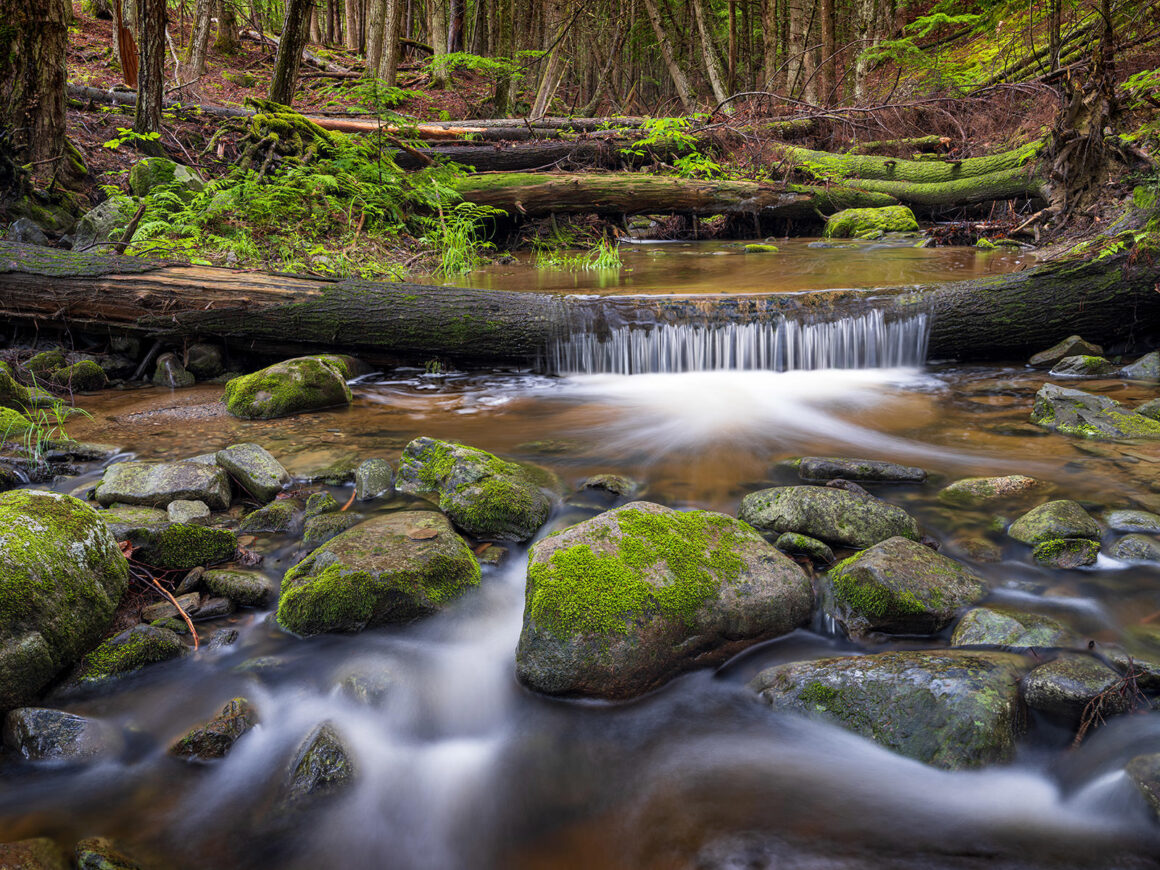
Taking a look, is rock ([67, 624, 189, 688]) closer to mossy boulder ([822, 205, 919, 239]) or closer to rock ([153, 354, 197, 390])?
rock ([153, 354, 197, 390])

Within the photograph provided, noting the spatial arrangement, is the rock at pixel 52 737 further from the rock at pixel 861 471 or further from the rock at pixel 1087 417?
the rock at pixel 1087 417

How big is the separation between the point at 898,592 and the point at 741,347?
4.67m

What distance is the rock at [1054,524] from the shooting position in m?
3.63

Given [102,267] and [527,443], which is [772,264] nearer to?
[527,443]

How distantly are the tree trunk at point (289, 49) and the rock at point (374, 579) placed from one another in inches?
403

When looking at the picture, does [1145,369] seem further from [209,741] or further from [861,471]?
[209,741]

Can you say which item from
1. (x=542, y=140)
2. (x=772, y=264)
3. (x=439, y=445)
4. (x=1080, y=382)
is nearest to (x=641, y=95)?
(x=542, y=140)

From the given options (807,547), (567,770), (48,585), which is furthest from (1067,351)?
(48,585)

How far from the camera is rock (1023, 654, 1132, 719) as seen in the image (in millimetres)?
2523

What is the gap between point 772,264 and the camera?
1085 centimetres

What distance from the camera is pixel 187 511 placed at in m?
3.98

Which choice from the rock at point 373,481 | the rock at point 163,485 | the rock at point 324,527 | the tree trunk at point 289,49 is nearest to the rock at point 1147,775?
the rock at point 324,527

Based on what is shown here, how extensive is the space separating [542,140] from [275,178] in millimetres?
5892

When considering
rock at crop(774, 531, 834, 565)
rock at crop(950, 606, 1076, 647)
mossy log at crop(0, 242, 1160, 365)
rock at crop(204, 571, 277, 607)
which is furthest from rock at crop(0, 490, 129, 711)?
mossy log at crop(0, 242, 1160, 365)
